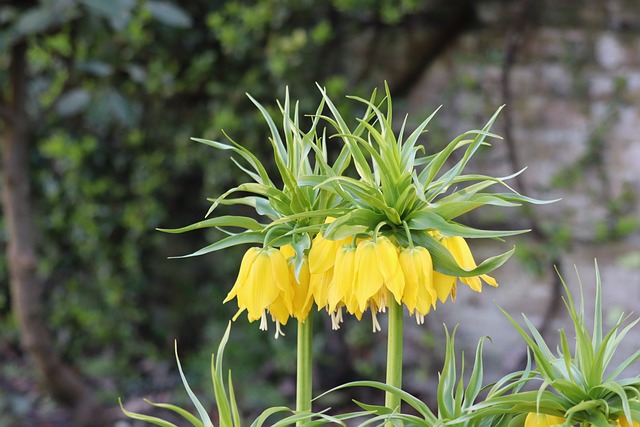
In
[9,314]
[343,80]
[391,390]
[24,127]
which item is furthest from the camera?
[9,314]

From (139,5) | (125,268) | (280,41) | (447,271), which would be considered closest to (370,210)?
(447,271)

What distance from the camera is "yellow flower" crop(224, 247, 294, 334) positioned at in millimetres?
641

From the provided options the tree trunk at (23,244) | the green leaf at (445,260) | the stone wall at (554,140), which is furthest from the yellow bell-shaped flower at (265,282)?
the stone wall at (554,140)

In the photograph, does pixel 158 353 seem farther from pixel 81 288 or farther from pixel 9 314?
pixel 9 314

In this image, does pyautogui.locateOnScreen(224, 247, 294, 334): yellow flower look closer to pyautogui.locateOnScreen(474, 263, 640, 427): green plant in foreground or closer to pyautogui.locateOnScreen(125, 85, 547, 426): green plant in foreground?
pyautogui.locateOnScreen(125, 85, 547, 426): green plant in foreground

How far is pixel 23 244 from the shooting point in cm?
208

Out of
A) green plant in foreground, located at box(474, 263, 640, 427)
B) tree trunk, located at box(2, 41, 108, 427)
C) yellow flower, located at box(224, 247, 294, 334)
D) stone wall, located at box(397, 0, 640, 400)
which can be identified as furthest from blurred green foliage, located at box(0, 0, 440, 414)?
green plant in foreground, located at box(474, 263, 640, 427)

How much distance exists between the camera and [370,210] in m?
0.62

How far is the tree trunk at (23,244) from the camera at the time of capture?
2010 mm

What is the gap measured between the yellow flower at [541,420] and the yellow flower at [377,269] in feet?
0.40

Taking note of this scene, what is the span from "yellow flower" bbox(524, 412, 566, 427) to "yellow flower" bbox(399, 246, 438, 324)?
0.10m

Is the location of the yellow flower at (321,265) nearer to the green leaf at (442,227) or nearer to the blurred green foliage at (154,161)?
the green leaf at (442,227)

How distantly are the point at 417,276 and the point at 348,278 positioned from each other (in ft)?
0.17

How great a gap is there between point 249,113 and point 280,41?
0.23 metres
